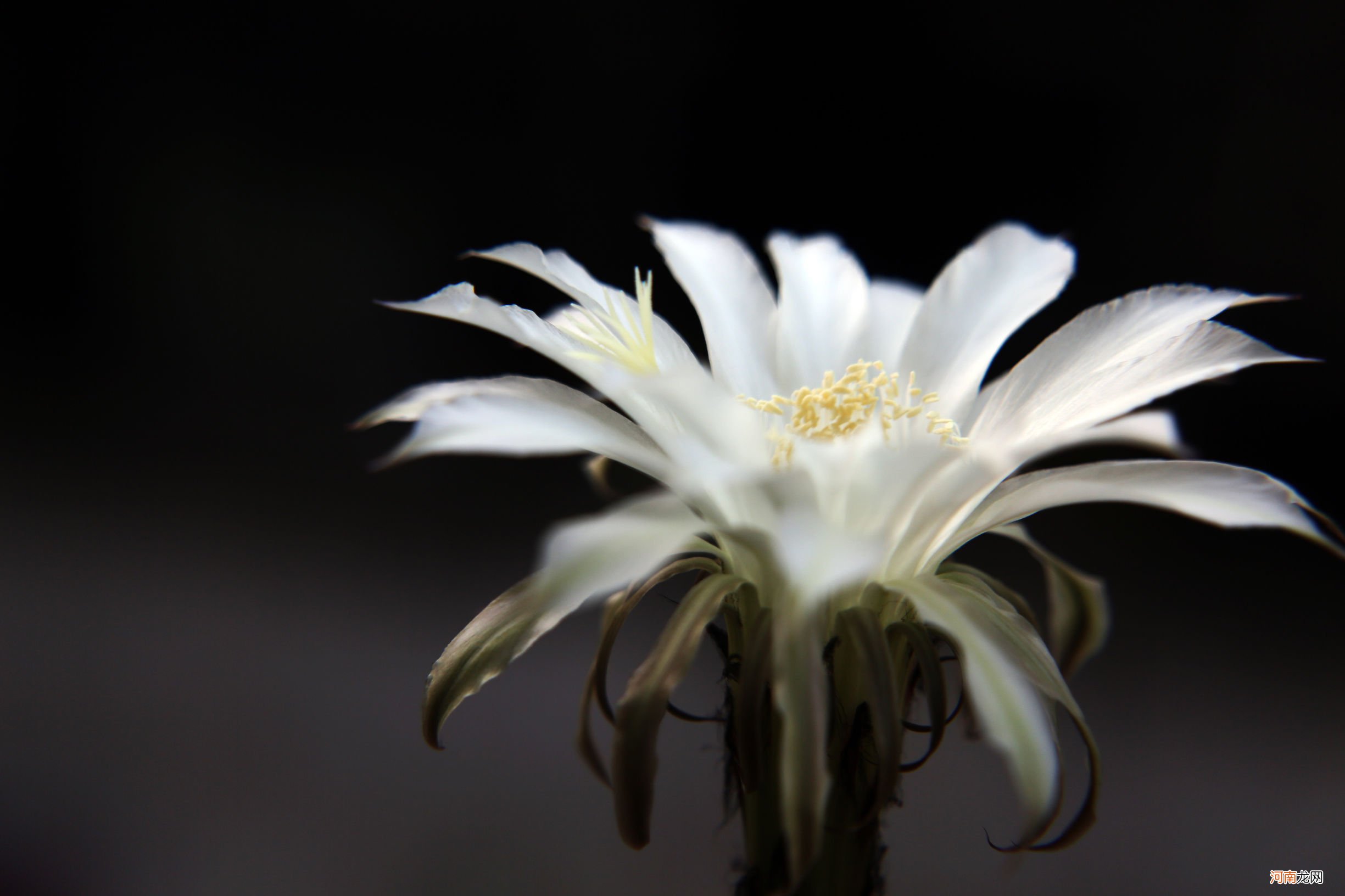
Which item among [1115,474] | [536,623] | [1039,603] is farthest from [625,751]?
[1039,603]

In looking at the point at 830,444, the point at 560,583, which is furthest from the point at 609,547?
the point at 830,444

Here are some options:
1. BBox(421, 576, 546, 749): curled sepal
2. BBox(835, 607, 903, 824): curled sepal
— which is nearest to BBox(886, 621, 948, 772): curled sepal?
BBox(835, 607, 903, 824): curled sepal

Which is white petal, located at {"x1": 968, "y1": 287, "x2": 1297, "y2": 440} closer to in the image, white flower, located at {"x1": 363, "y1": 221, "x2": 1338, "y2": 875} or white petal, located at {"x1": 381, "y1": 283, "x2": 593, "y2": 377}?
white flower, located at {"x1": 363, "y1": 221, "x2": 1338, "y2": 875}

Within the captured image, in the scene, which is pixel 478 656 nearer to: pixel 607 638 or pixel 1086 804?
pixel 607 638

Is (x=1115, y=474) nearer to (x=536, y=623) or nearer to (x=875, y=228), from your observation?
(x=536, y=623)

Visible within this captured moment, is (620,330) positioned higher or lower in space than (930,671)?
higher

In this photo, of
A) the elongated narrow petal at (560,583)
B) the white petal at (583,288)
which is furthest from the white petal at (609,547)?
the white petal at (583,288)

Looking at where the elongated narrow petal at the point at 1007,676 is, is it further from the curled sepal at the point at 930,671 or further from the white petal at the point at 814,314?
the white petal at the point at 814,314
